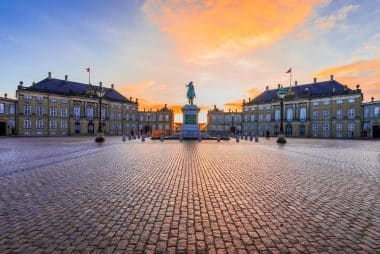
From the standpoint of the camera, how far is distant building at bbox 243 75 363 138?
2078 inches

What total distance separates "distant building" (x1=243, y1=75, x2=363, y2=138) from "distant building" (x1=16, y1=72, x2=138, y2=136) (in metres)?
44.4

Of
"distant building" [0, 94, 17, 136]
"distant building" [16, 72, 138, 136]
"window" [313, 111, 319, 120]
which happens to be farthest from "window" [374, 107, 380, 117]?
"distant building" [0, 94, 17, 136]

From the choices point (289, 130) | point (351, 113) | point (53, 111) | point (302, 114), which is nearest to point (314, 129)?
point (302, 114)

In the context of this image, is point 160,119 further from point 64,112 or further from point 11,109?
point 11,109

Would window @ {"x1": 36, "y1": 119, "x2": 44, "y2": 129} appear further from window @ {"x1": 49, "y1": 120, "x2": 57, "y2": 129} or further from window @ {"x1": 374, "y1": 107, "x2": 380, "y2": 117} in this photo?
window @ {"x1": 374, "y1": 107, "x2": 380, "y2": 117}

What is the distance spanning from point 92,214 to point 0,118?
5845cm

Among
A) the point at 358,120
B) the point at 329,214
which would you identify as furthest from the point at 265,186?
the point at 358,120

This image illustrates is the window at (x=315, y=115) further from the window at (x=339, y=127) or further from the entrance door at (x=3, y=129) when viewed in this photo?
the entrance door at (x=3, y=129)

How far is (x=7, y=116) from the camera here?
162 ft

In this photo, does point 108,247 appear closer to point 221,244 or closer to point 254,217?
point 221,244

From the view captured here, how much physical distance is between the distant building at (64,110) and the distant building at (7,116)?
1119 mm

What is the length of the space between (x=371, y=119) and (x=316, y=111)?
37.4ft

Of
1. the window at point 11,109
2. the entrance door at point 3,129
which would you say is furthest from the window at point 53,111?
the entrance door at point 3,129

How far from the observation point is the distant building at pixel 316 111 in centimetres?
5278
